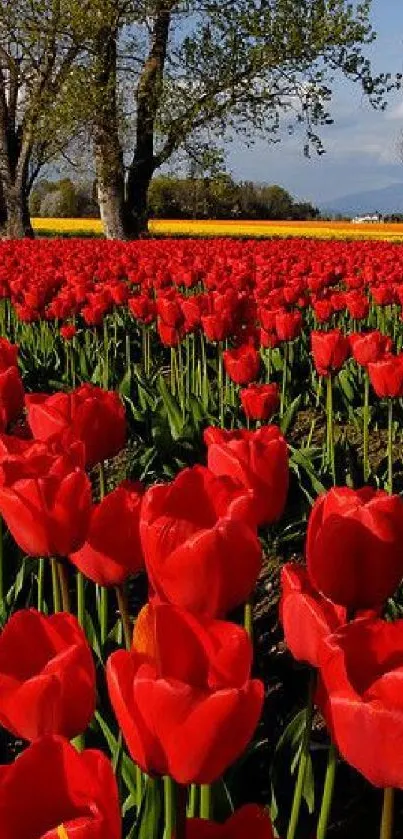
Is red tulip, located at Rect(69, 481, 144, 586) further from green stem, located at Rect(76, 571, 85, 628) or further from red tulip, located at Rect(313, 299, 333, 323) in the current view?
red tulip, located at Rect(313, 299, 333, 323)

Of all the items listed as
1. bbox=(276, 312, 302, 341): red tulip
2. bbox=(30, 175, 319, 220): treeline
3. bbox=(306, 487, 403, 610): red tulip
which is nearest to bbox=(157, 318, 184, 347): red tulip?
bbox=(276, 312, 302, 341): red tulip

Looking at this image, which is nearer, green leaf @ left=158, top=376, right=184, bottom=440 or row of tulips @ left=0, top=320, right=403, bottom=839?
row of tulips @ left=0, top=320, right=403, bottom=839

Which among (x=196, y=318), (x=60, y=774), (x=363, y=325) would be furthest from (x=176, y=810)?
(x=363, y=325)

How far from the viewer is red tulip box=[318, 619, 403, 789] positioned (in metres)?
0.96

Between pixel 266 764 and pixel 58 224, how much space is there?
4493cm

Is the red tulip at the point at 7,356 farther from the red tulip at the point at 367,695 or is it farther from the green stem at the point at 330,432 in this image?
the red tulip at the point at 367,695

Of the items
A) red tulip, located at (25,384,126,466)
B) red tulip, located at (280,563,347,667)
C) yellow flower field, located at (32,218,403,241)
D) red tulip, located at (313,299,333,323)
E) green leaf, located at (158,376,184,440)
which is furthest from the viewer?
yellow flower field, located at (32,218,403,241)

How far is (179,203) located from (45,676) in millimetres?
58667

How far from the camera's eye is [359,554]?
4.68ft

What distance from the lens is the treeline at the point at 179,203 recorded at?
57.4 metres

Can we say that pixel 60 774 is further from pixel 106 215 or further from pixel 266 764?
pixel 106 215

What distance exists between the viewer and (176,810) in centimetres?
99

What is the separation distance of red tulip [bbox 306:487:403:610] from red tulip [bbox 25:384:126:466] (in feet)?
3.07

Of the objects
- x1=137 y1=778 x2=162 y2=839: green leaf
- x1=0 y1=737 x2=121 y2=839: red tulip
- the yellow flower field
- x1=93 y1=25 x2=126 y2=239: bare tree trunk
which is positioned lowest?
the yellow flower field
